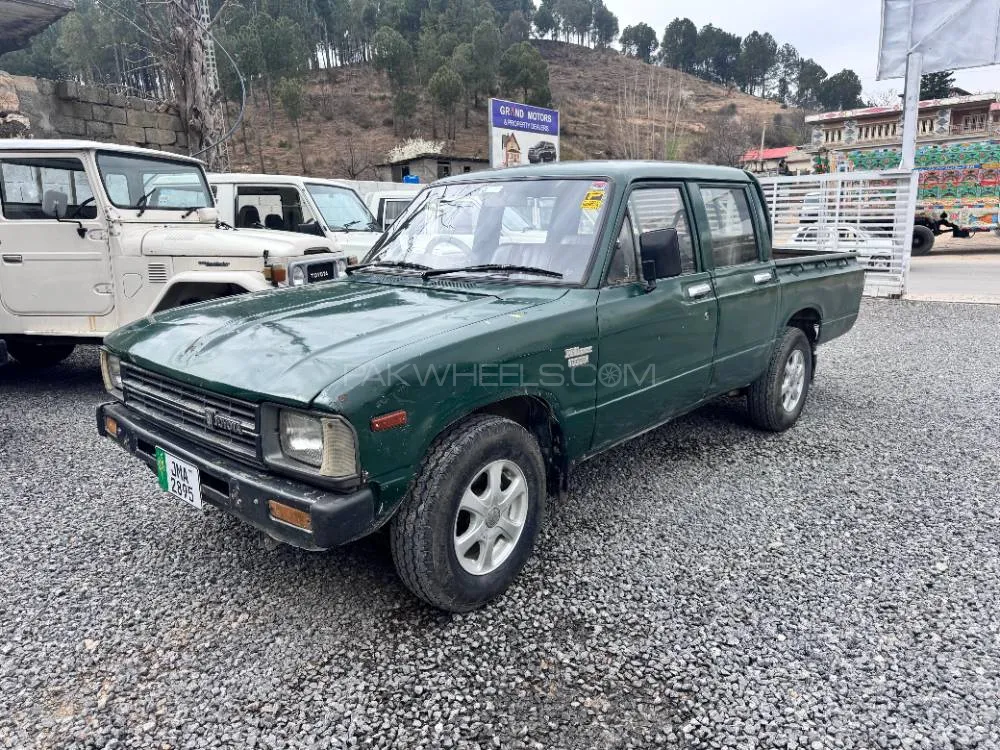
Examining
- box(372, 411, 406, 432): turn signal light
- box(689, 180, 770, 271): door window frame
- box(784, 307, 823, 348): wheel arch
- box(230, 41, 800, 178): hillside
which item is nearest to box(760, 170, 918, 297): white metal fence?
box(784, 307, 823, 348): wheel arch

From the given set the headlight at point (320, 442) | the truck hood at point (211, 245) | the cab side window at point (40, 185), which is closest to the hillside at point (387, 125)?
the cab side window at point (40, 185)

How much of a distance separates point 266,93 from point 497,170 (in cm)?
6260

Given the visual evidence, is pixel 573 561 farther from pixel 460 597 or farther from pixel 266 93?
pixel 266 93

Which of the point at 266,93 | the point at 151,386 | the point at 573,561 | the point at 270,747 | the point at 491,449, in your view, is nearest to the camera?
the point at 270,747

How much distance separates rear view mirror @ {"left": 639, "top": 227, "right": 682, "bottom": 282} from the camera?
313 centimetres

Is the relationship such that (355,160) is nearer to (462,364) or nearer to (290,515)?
(462,364)

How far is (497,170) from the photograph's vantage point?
3932mm

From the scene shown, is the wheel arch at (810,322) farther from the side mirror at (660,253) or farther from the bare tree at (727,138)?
the bare tree at (727,138)

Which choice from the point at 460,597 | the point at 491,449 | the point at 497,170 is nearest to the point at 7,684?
the point at 460,597

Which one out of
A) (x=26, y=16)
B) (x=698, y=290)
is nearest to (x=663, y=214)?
(x=698, y=290)

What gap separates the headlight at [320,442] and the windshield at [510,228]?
137 centimetres

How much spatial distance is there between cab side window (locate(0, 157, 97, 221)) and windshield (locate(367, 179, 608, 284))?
348 cm

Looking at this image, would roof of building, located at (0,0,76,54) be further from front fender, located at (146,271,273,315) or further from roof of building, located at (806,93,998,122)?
roof of building, located at (806,93,998,122)

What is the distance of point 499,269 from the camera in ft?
10.9
